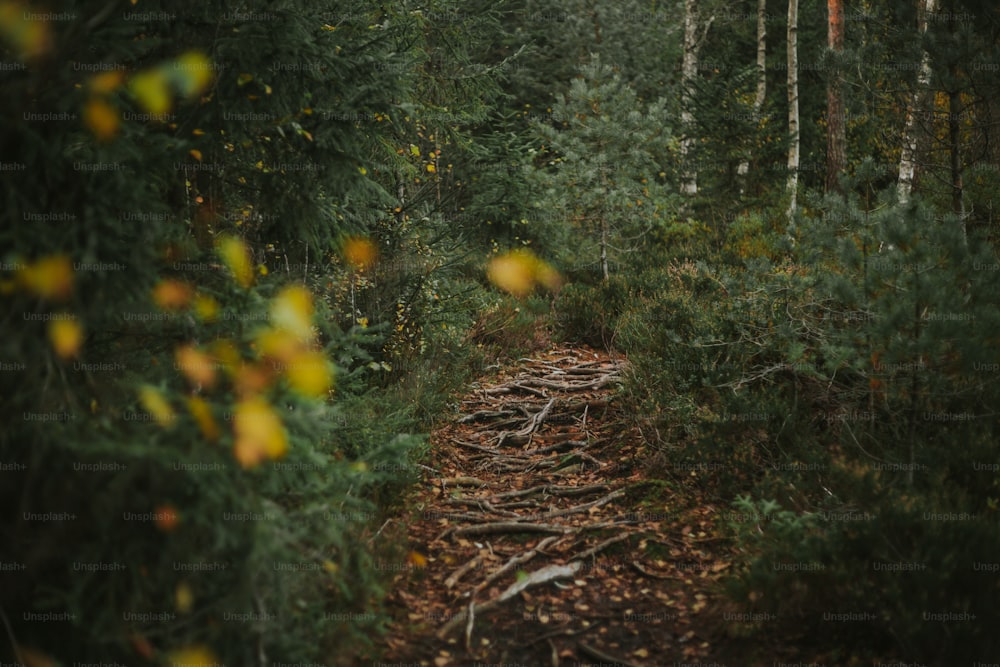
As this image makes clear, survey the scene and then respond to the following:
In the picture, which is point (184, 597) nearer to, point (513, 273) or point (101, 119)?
point (101, 119)

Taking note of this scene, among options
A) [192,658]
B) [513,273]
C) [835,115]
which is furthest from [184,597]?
[835,115]

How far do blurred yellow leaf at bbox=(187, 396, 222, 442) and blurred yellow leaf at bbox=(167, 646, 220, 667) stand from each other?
3.39 feet

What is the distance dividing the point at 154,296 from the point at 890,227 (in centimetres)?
470

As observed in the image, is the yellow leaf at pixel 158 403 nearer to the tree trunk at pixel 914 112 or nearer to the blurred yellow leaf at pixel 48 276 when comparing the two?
the blurred yellow leaf at pixel 48 276

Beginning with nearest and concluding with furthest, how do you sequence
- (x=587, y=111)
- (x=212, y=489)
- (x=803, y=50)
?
(x=212, y=489) < (x=587, y=111) < (x=803, y=50)

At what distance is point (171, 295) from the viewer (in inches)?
129

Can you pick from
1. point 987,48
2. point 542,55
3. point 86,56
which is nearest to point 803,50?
point 542,55

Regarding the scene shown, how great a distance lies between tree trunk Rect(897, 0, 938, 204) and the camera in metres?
6.80

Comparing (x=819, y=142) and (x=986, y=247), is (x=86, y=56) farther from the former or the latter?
(x=819, y=142)

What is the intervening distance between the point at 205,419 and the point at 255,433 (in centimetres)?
22

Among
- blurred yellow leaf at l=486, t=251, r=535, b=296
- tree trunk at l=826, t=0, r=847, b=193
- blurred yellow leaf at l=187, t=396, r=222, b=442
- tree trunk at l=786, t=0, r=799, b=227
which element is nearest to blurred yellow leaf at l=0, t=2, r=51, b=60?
blurred yellow leaf at l=187, t=396, r=222, b=442

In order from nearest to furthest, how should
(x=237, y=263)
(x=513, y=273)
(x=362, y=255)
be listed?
1. (x=237, y=263)
2. (x=362, y=255)
3. (x=513, y=273)

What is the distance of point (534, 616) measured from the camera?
4.16 metres

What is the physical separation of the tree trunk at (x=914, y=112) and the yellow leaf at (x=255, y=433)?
267 inches
